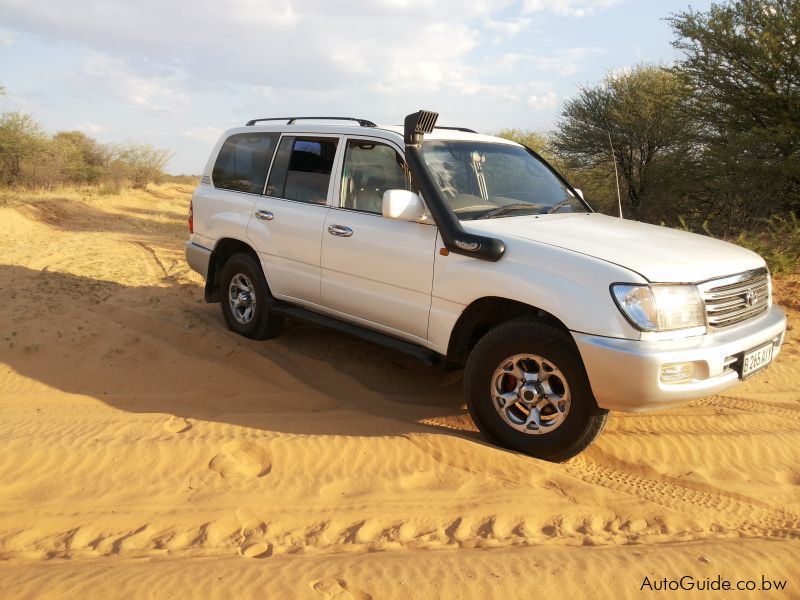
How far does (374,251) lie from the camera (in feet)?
15.6

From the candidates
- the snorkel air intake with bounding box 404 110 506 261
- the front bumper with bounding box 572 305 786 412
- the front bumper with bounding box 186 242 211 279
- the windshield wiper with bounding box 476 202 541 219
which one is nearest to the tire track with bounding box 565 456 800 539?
the front bumper with bounding box 572 305 786 412

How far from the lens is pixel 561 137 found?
20.1 meters

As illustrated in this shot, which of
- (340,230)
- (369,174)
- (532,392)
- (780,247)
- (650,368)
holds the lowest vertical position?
(532,392)

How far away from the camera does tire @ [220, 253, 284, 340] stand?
5984mm

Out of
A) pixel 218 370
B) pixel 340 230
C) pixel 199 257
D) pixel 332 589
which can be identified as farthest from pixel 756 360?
pixel 199 257

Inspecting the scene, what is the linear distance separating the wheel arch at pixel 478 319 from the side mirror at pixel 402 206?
0.70 meters

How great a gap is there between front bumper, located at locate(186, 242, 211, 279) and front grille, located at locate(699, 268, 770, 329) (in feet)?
14.9

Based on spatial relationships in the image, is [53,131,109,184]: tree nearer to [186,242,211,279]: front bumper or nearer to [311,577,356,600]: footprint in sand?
[186,242,211,279]: front bumper

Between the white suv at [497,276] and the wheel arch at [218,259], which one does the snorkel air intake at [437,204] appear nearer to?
the white suv at [497,276]

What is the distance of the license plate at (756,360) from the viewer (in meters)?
3.84

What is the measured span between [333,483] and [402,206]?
1.75m

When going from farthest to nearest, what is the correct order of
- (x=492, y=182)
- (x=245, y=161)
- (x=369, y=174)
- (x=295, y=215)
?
(x=245, y=161) → (x=295, y=215) → (x=369, y=174) → (x=492, y=182)

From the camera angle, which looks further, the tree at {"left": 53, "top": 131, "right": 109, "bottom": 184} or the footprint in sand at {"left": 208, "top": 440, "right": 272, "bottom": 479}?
the tree at {"left": 53, "top": 131, "right": 109, "bottom": 184}

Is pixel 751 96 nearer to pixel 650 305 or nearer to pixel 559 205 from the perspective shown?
pixel 559 205
